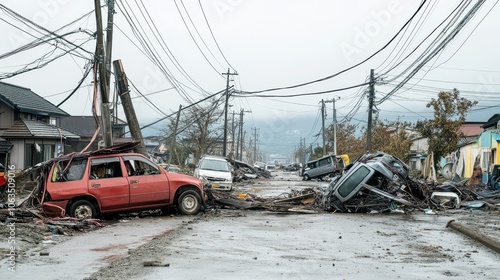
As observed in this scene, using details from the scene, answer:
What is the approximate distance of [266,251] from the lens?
34.0ft

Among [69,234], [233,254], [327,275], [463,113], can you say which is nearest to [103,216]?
[69,234]

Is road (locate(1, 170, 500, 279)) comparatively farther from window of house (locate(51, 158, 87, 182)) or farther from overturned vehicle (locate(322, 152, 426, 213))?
overturned vehicle (locate(322, 152, 426, 213))

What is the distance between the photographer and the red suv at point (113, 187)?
15203 millimetres

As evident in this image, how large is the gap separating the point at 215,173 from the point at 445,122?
19.1 meters

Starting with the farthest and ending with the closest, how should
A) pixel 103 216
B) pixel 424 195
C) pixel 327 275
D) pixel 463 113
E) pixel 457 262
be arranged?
pixel 463 113 → pixel 424 195 → pixel 103 216 → pixel 457 262 → pixel 327 275

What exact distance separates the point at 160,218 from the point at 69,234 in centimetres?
391

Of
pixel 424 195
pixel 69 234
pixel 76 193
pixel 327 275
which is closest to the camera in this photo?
pixel 327 275

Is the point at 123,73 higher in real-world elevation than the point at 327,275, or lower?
higher

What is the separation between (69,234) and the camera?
12781mm

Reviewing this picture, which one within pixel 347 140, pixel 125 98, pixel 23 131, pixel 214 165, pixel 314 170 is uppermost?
pixel 347 140

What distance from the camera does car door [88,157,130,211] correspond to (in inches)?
610

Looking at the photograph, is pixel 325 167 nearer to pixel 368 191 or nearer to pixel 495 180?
pixel 495 180

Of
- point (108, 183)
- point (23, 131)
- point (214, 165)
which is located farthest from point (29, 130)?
point (108, 183)

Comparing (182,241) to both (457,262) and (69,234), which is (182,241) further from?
(457,262)
